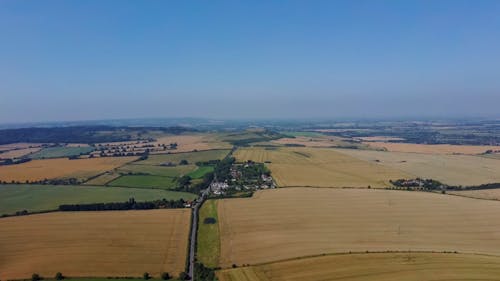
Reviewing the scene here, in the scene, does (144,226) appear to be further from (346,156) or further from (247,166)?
(346,156)

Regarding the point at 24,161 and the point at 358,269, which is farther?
the point at 24,161

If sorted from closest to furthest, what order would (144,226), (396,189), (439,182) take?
(144,226), (396,189), (439,182)

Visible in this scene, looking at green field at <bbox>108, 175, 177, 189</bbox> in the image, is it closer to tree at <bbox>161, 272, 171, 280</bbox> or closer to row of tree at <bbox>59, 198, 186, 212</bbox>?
row of tree at <bbox>59, 198, 186, 212</bbox>

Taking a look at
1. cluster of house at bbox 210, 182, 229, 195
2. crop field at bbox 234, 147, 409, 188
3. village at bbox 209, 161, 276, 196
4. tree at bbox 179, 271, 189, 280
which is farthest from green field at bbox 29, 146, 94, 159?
tree at bbox 179, 271, 189, 280

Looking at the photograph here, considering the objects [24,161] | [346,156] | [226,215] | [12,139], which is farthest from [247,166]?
[12,139]

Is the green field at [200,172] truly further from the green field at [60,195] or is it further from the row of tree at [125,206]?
the row of tree at [125,206]

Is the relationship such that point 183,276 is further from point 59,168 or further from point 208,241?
point 59,168

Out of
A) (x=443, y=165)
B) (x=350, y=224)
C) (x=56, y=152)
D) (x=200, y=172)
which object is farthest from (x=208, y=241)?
(x=56, y=152)
